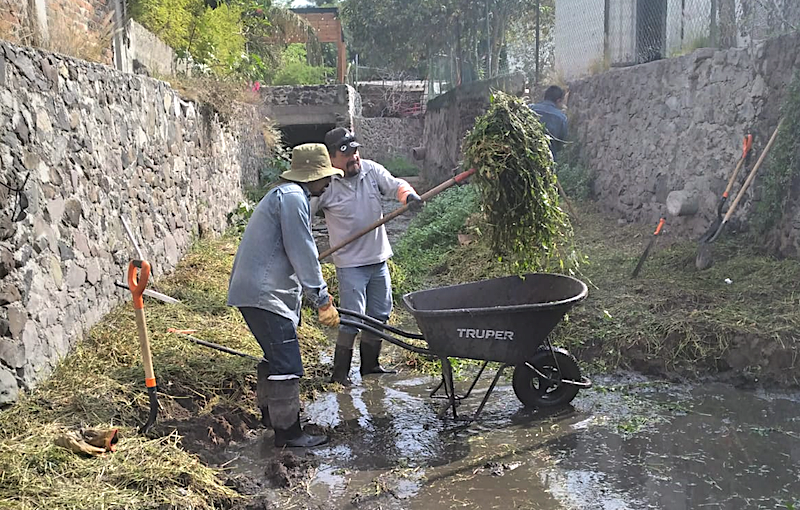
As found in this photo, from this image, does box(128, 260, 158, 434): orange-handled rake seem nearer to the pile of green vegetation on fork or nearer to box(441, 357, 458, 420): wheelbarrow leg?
the pile of green vegetation on fork

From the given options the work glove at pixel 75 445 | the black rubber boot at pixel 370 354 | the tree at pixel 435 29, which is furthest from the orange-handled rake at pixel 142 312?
the tree at pixel 435 29

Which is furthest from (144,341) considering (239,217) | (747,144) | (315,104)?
(315,104)

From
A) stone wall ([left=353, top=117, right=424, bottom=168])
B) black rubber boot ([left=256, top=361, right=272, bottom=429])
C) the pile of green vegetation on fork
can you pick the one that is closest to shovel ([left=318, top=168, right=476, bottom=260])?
black rubber boot ([left=256, top=361, right=272, bottom=429])

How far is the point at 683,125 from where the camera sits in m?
8.38

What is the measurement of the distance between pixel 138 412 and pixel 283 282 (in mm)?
1178

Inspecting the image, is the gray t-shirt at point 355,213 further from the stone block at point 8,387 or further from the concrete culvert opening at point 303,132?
the concrete culvert opening at point 303,132

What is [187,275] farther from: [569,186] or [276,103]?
[276,103]

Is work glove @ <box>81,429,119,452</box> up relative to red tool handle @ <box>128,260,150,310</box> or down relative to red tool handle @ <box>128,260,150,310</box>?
down

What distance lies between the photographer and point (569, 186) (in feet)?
34.7

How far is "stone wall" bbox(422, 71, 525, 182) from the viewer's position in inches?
518

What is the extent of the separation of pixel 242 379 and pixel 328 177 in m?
1.64

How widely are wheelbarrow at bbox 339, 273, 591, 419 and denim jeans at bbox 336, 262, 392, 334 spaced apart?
525mm

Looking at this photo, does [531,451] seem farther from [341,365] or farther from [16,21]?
[16,21]

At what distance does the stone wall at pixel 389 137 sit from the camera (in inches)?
851
